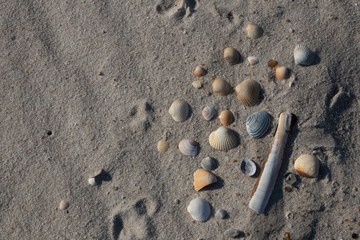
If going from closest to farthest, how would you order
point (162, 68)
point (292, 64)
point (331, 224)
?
point (331, 224) → point (292, 64) → point (162, 68)

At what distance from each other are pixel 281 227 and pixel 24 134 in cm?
184

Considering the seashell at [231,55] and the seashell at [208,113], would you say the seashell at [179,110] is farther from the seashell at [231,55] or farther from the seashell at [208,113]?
the seashell at [231,55]

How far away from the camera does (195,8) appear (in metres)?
2.53

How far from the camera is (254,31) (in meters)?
2.38

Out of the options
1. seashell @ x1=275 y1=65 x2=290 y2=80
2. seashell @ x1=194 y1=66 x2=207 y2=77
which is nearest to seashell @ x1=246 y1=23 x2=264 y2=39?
seashell @ x1=275 y1=65 x2=290 y2=80

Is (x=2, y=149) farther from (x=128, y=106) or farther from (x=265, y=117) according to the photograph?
(x=265, y=117)

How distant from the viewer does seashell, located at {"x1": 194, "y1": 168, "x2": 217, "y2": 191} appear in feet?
7.38

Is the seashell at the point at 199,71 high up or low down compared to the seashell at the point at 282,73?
up

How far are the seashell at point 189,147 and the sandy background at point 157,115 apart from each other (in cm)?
5

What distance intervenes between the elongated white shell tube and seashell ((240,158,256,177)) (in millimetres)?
58

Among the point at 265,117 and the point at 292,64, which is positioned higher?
the point at 292,64

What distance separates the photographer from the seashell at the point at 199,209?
224cm

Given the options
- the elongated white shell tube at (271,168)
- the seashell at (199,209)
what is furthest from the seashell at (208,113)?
the seashell at (199,209)

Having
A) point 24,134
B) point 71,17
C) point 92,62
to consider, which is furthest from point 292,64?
point 24,134
